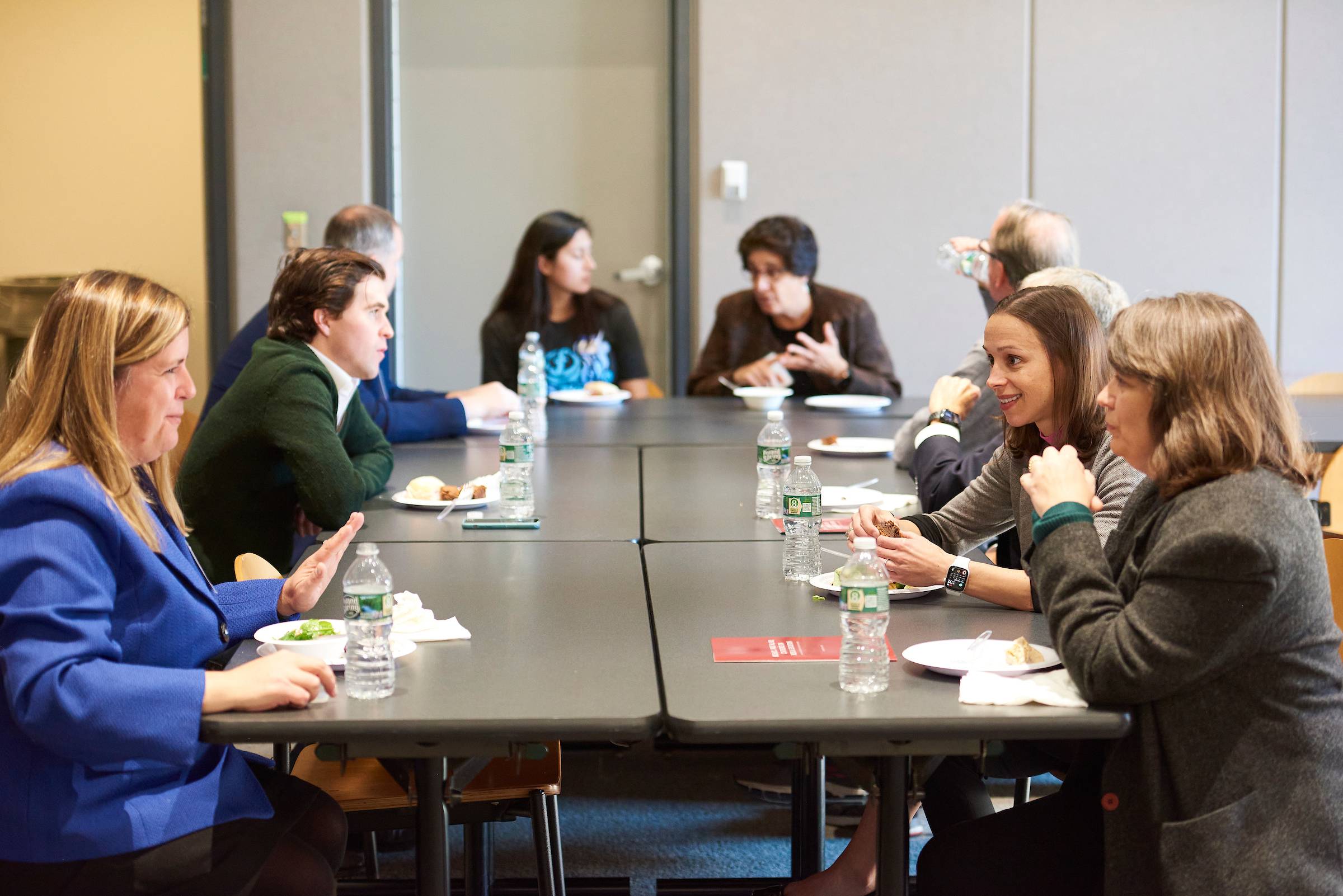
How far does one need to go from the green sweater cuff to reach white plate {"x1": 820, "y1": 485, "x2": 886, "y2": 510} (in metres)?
0.99

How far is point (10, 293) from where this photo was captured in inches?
225

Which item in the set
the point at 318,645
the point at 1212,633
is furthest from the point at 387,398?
the point at 1212,633

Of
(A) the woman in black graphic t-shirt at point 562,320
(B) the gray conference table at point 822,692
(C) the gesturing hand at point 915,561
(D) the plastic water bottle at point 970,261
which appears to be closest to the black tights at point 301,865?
(B) the gray conference table at point 822,692

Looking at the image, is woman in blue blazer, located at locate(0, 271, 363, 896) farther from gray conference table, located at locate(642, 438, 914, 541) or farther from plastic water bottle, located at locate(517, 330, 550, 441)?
plastic water bottle, located at locate(517, 330, 550, 441)

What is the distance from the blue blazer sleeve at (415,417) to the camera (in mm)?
3693

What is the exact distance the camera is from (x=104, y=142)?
589cm

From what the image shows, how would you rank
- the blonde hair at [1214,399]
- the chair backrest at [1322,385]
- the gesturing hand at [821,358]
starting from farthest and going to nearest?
the chair backrest at [1322,385], the gesturing hand at [821,358], the blonde hair at [1214,399]

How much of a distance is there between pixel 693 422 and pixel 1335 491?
1862 mm

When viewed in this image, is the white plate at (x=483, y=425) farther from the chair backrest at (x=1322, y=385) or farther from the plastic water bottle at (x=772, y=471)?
the chair backrest at (x=1322, y=385)

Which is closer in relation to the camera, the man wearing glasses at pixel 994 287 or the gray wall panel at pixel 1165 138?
the man wearing glasses at pixel 994 287

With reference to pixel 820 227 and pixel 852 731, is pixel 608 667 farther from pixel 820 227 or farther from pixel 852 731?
pixel 820 227

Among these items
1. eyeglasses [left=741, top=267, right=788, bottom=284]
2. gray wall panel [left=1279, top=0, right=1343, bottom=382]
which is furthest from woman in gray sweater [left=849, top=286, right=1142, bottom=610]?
gray wall panel [left=1279, top=0, right=1343, bottom=382]

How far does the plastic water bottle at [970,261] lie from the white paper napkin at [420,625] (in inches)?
88.0

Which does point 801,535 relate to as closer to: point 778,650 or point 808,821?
point 778,650
